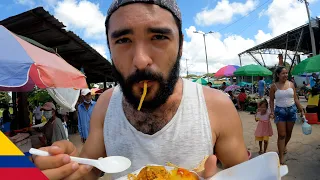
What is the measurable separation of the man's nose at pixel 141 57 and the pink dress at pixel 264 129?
4967 mm

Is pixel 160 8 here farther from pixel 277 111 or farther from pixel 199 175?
pixel 277 111

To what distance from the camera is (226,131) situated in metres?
1.25

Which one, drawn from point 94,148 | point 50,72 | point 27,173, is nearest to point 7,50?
point 50,72

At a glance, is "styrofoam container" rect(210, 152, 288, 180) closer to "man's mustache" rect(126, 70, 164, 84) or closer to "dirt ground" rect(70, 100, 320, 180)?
"man's mustache" rect(126, 70, 164, 84)

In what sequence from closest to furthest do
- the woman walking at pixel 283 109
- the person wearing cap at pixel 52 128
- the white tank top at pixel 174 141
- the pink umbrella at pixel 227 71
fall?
the white tank top at pixel 174 141
the woman walking at pixel 283 109
the person wearing cap at pixel 52 128
the pink umbrella at pixel 227 71

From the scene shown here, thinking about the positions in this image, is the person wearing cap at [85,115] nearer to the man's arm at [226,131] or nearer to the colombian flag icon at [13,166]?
the man's arm at [226,131]

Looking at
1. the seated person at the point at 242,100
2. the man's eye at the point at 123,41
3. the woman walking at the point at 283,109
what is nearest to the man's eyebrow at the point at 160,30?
the man's eye at the point at 123,41

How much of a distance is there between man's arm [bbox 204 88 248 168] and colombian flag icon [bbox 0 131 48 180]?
34.1 inches

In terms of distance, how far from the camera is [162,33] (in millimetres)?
1084

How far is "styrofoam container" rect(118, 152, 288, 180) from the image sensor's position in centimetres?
81

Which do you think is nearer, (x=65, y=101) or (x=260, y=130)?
(x=260, y=130)

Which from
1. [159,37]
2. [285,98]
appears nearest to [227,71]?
[285,98]

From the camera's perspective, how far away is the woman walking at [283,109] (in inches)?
181

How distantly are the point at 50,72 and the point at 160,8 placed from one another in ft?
8.65
